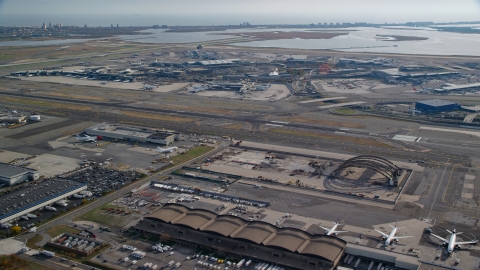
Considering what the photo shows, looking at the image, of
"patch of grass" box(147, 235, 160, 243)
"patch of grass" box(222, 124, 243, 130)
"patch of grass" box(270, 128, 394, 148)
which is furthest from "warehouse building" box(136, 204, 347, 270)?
"patch of grass" box(222, 124, 243, 130)

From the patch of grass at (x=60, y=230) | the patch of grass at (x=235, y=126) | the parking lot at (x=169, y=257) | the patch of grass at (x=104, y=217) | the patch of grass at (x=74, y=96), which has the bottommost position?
the parking lot at (x=169, y=257)

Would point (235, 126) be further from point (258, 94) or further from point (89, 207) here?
point (89, 207)

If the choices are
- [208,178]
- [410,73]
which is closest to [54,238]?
[208,178]

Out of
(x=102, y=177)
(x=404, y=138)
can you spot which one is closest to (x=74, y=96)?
(x=102, y=177)

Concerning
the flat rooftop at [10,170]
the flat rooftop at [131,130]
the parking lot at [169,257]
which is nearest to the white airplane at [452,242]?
the parking lot at [169,257]

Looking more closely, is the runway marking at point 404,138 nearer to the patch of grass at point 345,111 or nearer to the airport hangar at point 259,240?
the patch of grass at point 345,111

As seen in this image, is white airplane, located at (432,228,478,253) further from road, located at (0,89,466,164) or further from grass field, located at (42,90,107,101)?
grass field, located at (42,90,107,101)
